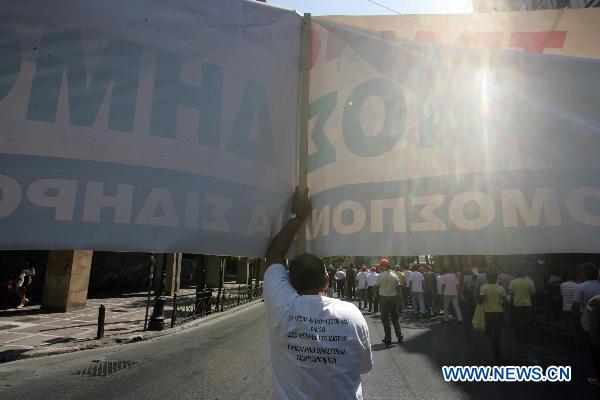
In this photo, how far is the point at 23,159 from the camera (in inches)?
52.7

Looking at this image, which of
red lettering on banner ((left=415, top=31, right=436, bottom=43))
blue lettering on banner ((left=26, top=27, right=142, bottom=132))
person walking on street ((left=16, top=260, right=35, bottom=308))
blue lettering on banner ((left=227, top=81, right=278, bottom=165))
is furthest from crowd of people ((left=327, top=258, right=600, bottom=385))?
person walking on street ((left=16, top=260, right=35, bottom=308))

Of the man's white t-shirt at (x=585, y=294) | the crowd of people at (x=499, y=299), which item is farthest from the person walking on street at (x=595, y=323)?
the man's white t-shirt at (x=585, y=294)

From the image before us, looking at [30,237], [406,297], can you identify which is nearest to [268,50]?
[30,237]

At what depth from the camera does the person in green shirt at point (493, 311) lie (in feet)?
23.9

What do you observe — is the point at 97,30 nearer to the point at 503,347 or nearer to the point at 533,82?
the point at 533,82

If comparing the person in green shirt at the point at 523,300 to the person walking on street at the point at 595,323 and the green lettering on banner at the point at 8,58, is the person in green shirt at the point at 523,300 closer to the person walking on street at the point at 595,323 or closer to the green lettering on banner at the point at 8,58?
the person walking on street at the point at 595,323

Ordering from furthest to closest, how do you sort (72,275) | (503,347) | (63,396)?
(72,275), (503,347), (63,396)

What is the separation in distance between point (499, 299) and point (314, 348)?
6.97 meters

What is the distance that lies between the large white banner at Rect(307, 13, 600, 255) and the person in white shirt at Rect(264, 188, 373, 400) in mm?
156

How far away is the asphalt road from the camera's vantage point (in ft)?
17.4

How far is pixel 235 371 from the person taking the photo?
20.9 feet

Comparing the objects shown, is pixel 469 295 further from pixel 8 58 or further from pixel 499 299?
pixel 8 58

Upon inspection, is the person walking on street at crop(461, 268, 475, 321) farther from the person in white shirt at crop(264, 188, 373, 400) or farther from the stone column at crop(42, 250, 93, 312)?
the stone column at crop(42, 250, 93, 312)

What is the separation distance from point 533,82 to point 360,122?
745 millimetres
